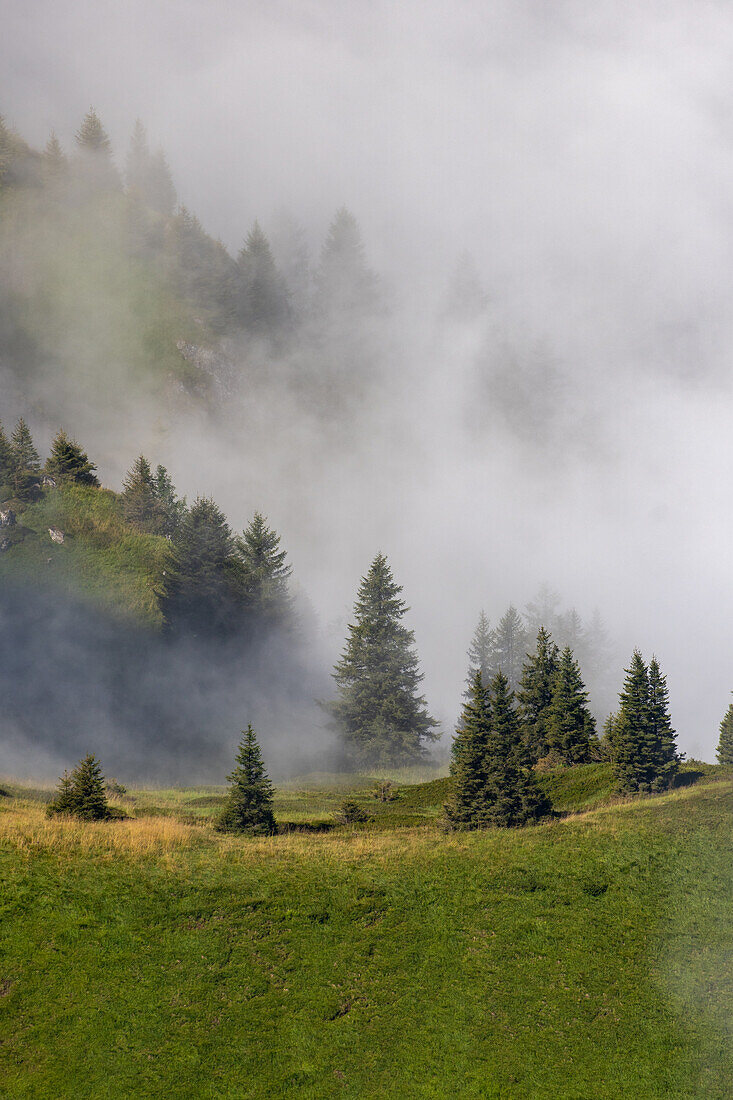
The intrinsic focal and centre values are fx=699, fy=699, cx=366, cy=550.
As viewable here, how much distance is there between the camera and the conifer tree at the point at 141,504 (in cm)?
7212

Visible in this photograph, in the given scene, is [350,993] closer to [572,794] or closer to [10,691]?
[572,794]

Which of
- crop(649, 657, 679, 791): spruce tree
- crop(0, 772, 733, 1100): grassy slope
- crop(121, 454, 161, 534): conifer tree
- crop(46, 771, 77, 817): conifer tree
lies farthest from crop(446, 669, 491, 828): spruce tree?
crop(121, 454, 161, 534): conifer tree

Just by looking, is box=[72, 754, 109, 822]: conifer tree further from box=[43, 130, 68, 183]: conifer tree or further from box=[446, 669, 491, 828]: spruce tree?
box=[43, 130, 68, 183]: conifer tree

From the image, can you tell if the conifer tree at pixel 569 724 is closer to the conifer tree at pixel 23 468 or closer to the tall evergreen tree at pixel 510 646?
the conifer tree at pixel 23 468

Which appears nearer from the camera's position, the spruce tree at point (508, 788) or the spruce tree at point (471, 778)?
the spruce tree at point (508, 788)

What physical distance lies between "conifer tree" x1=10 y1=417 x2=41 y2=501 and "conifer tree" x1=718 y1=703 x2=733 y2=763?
62601 mm

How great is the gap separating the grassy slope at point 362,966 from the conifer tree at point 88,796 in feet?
6.42

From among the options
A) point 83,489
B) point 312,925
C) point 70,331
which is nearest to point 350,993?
point 312,925

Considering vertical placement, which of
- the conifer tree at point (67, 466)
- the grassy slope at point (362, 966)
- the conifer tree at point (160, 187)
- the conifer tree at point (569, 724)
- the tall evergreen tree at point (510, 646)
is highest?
the conifer tree at point (160, 187)

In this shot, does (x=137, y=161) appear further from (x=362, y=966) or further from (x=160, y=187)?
(x=362, y=966)

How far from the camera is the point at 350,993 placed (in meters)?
18.2

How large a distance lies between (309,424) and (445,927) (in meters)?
171

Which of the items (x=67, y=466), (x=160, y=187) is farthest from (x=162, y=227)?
(x=67, y=466)

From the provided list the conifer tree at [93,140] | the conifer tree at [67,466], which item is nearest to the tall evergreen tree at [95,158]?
the conifer tree at [93,140]
